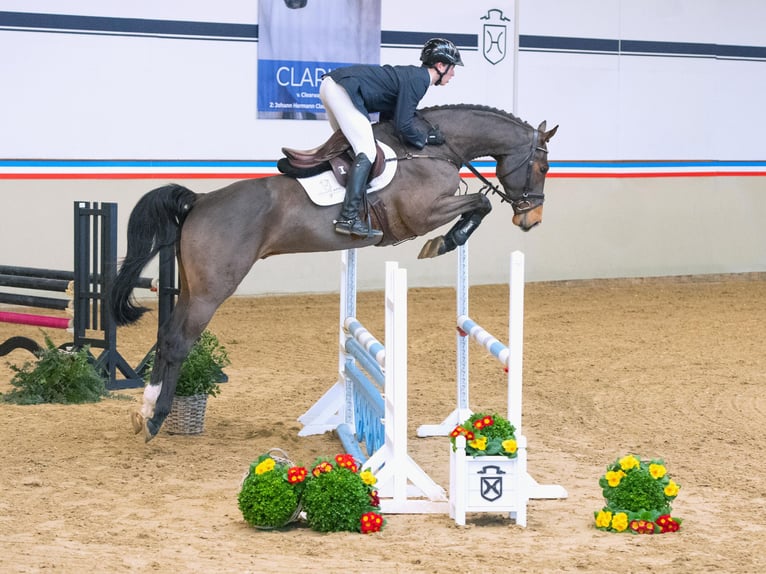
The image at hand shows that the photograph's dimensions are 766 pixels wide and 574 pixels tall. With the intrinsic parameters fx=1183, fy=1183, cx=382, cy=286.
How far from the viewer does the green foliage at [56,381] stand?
727 centimetres

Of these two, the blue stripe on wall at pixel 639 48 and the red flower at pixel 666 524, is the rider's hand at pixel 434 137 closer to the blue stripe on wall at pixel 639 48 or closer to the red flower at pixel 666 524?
the red flower at pixel 666 524

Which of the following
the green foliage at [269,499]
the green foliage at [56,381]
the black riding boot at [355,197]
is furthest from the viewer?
the green foliage at [56,381]

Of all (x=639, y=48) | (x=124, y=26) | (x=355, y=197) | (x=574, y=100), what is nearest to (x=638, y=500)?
(x=355, y=197)

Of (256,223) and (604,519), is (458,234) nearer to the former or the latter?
(256,223)

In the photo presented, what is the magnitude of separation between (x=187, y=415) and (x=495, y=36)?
7046mm

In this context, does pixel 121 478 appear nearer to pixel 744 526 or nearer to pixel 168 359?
pixel 168 359

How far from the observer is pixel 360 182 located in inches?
228

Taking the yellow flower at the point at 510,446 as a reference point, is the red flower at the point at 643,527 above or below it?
below

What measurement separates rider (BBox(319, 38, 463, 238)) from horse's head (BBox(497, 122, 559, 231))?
0.45 meters

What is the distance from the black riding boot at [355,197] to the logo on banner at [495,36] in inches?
268

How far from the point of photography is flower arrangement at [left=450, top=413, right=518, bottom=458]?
4.82 m

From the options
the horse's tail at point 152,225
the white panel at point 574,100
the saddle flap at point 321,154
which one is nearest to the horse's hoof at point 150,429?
the horse's tail at point 152,225

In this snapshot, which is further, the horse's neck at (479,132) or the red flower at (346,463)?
the horse's neck at (479,132)

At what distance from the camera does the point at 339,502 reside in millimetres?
4660
